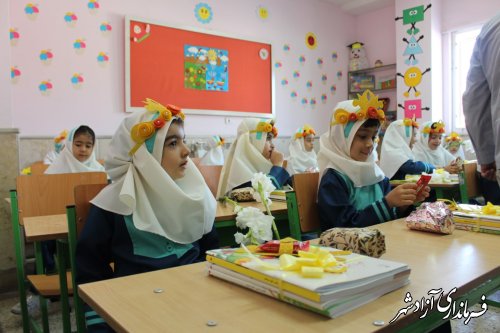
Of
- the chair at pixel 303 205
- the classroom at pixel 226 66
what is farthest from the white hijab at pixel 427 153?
the chair at pixel 303 205

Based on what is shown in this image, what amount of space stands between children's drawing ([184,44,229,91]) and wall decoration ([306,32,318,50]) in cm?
189

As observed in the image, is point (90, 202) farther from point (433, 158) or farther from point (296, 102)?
point (296, 102)

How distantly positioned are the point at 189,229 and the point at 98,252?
32 cm

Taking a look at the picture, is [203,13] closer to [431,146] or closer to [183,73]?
[183,73]

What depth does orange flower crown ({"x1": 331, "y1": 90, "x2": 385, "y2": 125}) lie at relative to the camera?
2.02m

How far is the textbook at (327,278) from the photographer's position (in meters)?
0.76

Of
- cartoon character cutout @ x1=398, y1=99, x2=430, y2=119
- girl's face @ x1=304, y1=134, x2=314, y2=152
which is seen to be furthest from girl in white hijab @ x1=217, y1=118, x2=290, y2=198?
cartoon character cutout @ x1=398, y1=99, x2=430, y2=119

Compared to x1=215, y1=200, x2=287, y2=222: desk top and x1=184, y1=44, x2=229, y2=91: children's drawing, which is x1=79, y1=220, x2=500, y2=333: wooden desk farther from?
x1=184, y1=44, x2=229, y2=91: children's drawing

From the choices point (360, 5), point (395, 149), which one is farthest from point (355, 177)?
point (360, 5)

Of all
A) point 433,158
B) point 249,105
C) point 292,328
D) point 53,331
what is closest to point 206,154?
point 249,105

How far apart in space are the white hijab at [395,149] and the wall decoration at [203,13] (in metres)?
3.14

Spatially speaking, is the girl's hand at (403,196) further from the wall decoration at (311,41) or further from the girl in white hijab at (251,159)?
the wall decoration at (311,41)

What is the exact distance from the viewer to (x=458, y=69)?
6730mm

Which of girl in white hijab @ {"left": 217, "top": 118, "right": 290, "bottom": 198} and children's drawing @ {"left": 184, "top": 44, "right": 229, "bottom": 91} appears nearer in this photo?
girl in white hijab @ {"left": 217, "top": 118, "right": 290, "bottom": 198}
